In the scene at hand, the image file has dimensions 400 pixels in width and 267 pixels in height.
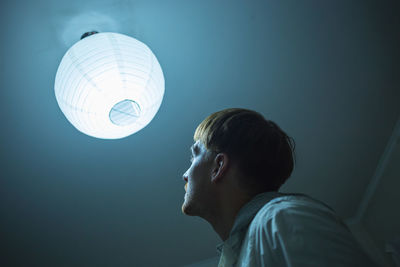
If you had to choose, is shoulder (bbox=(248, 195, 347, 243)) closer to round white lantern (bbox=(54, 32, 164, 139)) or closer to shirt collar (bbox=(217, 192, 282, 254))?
shirt collar (bbox=(217, 192, 282, 254))

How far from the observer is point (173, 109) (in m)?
1.50

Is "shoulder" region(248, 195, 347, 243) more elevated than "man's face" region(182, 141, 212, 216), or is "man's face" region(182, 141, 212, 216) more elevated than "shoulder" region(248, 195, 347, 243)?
"shoulder" region(248, 195, 347, 243)

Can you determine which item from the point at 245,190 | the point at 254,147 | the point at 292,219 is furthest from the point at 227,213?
the point at 292,219

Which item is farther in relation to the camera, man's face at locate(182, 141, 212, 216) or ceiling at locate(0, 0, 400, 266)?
ceiling at locate(0, 0, 400, 266)

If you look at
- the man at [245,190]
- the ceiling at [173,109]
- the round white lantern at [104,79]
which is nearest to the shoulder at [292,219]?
the man at [245,190]

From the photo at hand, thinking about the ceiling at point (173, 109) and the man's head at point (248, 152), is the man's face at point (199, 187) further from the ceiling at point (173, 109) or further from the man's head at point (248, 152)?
the ceiling at point (173, 109)

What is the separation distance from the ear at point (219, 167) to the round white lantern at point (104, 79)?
0.30 meters

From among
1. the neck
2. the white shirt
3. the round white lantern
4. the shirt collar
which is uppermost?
the round white lantern

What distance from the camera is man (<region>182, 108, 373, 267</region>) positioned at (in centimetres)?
55

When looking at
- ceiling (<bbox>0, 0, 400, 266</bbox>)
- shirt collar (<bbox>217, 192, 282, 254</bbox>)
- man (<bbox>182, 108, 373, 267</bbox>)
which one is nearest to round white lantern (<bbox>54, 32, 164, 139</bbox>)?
man (<bbox>182, 108, 373, 267</bbox>)

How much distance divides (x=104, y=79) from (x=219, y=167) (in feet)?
1.38

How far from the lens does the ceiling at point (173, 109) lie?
1.26 m

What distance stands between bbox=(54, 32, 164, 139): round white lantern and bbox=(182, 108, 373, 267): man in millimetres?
235

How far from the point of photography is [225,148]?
88cm
